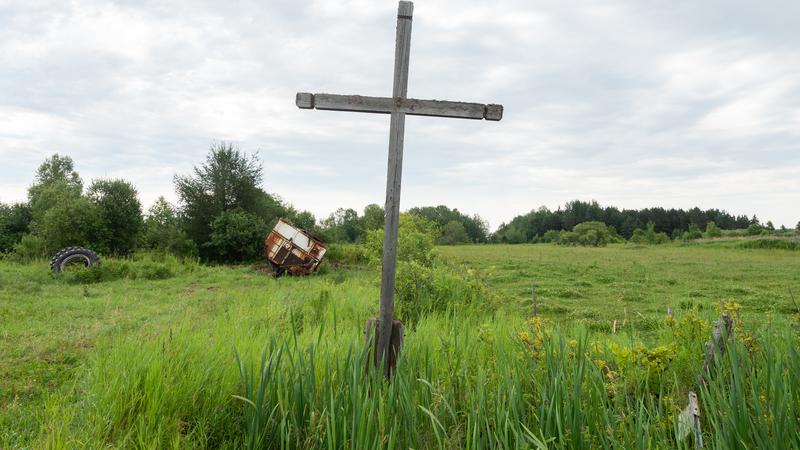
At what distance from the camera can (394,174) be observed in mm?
3666

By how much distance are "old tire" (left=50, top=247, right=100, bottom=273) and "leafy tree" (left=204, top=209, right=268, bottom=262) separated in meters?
5.04

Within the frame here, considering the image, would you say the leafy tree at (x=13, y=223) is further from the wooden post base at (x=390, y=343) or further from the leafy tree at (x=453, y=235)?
the leafy tree at (x=453, y=235)

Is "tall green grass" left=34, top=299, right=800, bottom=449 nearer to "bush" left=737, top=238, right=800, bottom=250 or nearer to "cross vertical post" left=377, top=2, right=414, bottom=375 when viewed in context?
"cross vertical post" left=377, top=2, right=414, bottom=375

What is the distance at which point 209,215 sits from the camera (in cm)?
2103

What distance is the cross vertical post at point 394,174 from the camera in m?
3.65

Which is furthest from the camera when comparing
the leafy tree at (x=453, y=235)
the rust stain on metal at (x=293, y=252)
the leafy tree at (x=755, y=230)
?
the leafy tree at (x=453, y=235)

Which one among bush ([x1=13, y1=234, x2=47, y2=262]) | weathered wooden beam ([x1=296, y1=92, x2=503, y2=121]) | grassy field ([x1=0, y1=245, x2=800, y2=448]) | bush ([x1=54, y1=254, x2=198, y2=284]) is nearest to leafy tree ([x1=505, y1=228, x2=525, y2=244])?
bush ([x1=13, y1=234, x2=47, y2=262])

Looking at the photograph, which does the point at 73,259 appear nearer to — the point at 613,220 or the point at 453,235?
the point at 453,235

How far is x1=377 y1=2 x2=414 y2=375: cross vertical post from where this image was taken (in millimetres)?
3648

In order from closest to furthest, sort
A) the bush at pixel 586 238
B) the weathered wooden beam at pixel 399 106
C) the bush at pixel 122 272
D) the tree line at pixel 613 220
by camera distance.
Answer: the weathered wooden beam at pixel 399 106 < the bush at pixel 122 272 < the bush at pixel 586 238 < the tree line at pixel 613 220

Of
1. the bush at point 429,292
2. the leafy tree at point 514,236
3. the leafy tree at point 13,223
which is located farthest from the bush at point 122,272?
the leafy tree at point 514,236

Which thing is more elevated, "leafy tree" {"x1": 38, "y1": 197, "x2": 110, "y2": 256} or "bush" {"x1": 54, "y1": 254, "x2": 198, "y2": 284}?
"leafy tree" {"x1": 38, "y1": 197, "x2": 110, "y2": 256}

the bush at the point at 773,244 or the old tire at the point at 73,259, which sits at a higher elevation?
the bush at the point at 773,244

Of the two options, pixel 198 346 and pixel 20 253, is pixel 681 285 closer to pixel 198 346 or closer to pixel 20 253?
pixel 198 346
